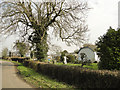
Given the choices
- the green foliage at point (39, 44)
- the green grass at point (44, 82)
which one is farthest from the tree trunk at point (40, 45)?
the green grass at point (44, 82)

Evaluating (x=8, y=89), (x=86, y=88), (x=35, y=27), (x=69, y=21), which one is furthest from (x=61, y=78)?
(x=35, y=27)

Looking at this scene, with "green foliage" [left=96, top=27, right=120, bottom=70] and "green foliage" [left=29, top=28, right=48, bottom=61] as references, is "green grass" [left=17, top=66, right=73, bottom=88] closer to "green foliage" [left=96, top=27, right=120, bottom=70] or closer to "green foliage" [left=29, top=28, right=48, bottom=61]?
"green foliage" [left=96, top=27, right=120, bottom=70]

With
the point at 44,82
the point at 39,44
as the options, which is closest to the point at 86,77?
the point at 44,82

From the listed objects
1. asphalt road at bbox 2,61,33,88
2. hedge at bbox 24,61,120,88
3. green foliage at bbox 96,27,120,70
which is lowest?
asphalt road at bbox 2,61,33,88

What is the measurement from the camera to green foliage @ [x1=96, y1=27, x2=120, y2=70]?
788 cm

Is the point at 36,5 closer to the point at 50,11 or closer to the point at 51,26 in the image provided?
the point at 50,11

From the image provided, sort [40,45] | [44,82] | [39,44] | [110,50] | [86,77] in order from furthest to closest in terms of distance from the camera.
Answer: [39,44], [40,45], [44,82], [110,50], [86,77]

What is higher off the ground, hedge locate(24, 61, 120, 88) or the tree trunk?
the tree trunk

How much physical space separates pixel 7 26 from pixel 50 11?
860cm

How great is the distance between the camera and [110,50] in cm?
809

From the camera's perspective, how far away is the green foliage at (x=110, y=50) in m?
7.88

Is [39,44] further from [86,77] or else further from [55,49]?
[86,77]

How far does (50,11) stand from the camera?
22953mm

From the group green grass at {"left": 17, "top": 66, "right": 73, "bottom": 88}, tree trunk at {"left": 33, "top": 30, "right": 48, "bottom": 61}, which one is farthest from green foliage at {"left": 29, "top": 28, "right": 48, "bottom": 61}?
green grass at {"left": 17, "top": 66, "right": 73, "bottom": 88}
